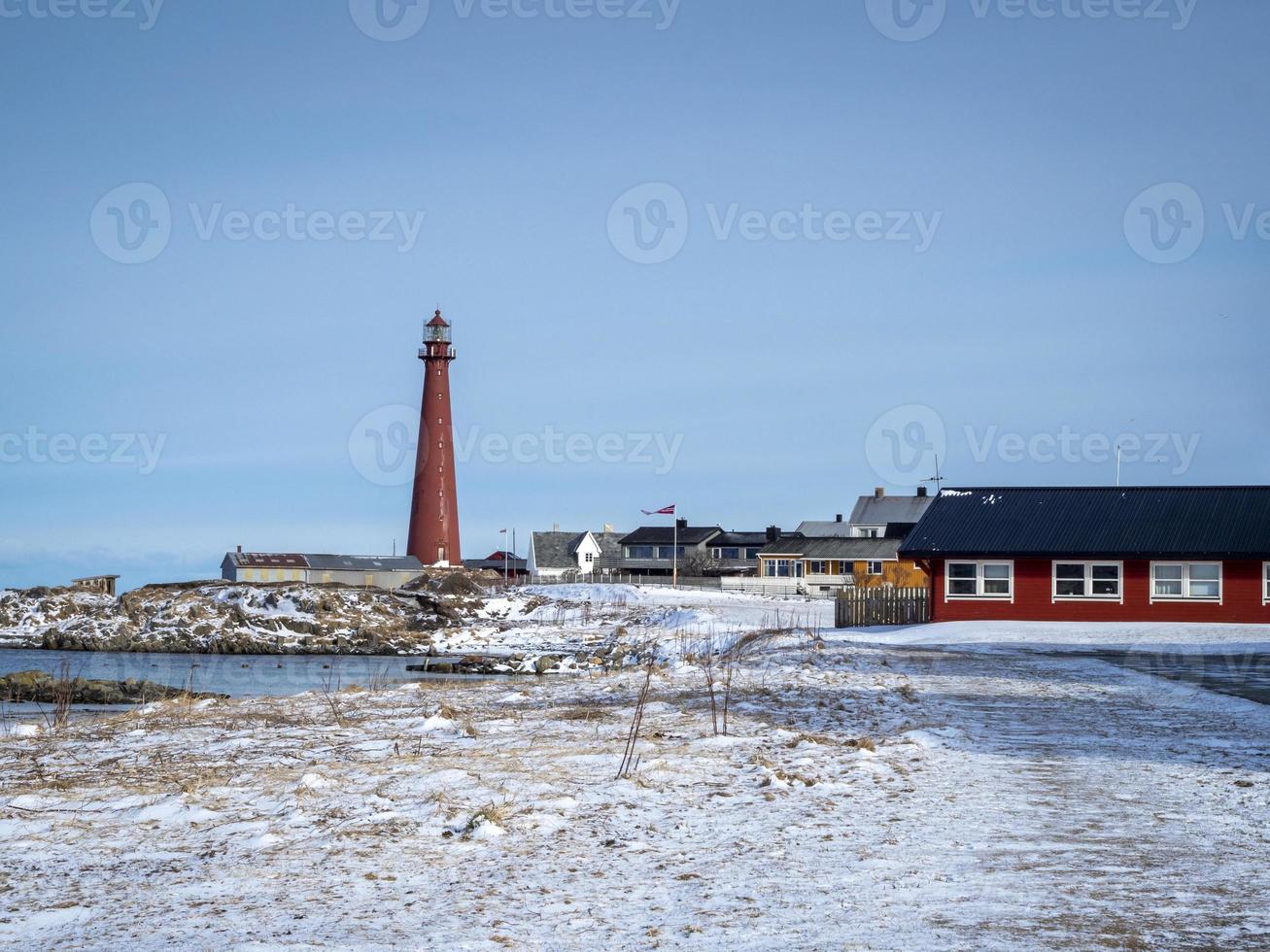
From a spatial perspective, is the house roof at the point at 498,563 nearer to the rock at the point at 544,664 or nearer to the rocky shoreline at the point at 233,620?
the rocky shoreline at the point at 233,620

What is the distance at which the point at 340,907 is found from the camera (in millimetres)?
6410

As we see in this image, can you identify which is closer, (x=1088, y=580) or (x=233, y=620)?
(x=1088, y=580)

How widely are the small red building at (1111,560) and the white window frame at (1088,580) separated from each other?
3 cm

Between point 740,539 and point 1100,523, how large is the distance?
66.8 metres

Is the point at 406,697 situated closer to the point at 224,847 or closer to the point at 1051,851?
the point at 224,847

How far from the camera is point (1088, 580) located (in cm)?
3741

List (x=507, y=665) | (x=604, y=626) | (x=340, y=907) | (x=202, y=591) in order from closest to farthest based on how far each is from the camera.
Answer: (x=340, y=907) < (x=507, y=665) < (x=604, y=626) < (x=202, y=591)

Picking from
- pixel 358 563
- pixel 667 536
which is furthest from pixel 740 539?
pixel 358 563

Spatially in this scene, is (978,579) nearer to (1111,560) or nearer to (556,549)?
(1111,560)

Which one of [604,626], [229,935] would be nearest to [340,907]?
[229,935]

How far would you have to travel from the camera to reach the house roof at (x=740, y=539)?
104m

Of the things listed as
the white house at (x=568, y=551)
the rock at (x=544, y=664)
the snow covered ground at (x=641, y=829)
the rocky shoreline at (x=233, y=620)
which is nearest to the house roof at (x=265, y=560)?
the white house at (x=568, y=551)

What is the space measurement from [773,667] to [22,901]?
52.8 ft

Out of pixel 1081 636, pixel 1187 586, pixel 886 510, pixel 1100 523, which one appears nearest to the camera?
pixel 1081 636
